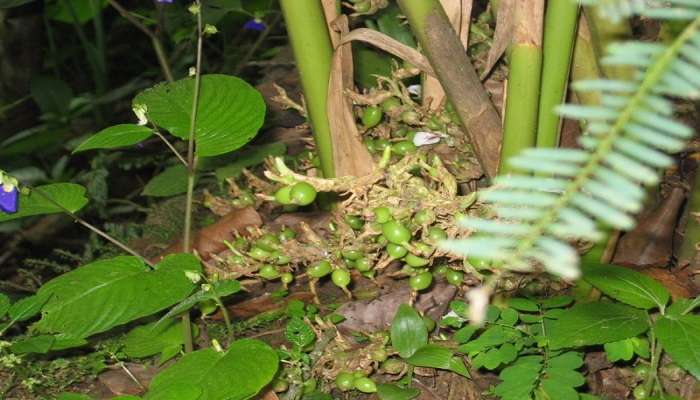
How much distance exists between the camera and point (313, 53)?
1162 mm

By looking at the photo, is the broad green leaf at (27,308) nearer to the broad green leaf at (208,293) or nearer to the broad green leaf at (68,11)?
the broad green leaf at (208,293)

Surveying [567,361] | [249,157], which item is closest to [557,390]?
[567,361]

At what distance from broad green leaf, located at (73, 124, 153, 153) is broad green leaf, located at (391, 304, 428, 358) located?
0.42 metres

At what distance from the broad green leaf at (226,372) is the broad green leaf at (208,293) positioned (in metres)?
0.06

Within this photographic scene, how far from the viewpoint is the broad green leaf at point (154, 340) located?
1.21 meters

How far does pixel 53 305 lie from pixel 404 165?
0.47 meters

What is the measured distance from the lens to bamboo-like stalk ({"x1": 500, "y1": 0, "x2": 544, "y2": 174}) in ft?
3.20

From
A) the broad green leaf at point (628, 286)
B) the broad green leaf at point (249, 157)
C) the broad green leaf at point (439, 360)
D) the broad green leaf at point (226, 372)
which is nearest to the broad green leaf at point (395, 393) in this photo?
the broad green leaf at point (439, 360)

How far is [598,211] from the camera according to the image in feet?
0.86

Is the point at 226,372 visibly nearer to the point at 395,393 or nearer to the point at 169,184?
the point at 395,393

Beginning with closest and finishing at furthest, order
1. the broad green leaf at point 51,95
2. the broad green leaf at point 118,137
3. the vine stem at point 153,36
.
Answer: the broad green leaf at point 118,137 → the vine stem at point 153,36 → the broad green leaf at point 51,95

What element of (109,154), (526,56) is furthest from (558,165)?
(109,154)

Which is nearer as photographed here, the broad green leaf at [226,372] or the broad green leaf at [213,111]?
the broad green leaf at [226,372]

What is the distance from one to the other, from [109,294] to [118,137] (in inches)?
8.6
